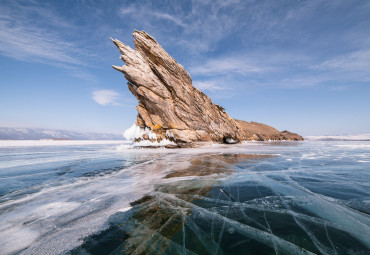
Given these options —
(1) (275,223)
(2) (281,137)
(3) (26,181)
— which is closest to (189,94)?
(3) (26,181)

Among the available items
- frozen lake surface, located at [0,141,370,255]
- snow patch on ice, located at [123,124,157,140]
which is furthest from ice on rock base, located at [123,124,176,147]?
frozen lake surface, located at [0,141,370,255]

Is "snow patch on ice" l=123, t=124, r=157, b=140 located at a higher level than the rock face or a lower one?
lower

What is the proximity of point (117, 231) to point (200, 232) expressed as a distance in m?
1.07

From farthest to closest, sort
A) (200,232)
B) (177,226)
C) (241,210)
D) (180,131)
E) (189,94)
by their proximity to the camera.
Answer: (189,94)
(180,131)
(241,210)
(177,226)
(200,232)

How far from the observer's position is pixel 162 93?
2025 cm

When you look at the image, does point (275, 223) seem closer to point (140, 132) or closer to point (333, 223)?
point (333, 223)

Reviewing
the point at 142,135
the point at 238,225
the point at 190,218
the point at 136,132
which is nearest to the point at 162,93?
the point at 142,135

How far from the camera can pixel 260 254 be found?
156 cm

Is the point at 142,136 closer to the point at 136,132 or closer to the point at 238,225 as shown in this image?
the point at 136,132

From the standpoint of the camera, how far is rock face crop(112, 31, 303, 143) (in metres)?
19.1

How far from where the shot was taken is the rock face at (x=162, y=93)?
19.1 meters

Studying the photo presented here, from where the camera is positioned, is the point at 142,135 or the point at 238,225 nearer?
the point at 238,225

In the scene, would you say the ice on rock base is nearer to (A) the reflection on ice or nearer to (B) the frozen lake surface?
(B) the frozen lake surface

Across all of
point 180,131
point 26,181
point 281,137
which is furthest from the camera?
point 281,137
